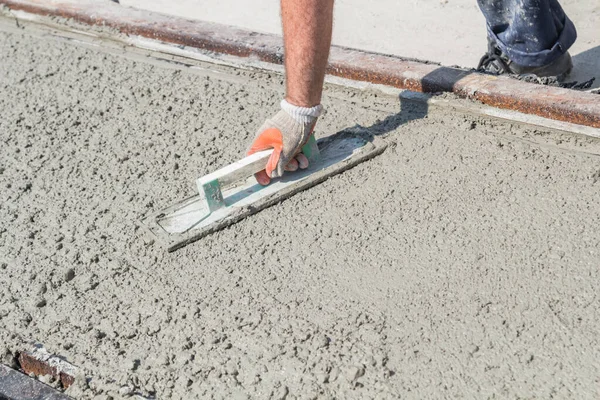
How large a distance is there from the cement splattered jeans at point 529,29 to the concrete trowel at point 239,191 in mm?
866

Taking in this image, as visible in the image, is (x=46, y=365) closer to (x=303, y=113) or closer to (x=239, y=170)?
(x=239, y=170)

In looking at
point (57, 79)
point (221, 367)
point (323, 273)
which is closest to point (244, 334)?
point (221, 367)

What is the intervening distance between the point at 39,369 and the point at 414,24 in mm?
2491

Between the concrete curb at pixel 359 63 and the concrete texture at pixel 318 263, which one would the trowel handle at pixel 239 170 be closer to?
the concrete texture at pixel 318 263

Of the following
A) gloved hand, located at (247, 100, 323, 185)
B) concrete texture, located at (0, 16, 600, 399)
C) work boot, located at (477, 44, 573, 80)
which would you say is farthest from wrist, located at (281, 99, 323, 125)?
work boot, located at (477, 44, 573, 80)

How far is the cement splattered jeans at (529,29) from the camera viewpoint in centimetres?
297

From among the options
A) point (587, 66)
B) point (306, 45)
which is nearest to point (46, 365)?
point (306, 45)

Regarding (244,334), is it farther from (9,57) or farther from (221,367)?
(9,57)

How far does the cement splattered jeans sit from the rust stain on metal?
2188 mm

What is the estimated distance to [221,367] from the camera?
6.07 ft

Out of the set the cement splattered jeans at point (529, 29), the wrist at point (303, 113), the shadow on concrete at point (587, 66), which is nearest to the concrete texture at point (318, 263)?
the wrist at point (303, 113)

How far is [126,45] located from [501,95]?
1.82 metres

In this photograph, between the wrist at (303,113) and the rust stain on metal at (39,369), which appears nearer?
the rust stain on metal at (39,369)

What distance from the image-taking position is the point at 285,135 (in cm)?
241
